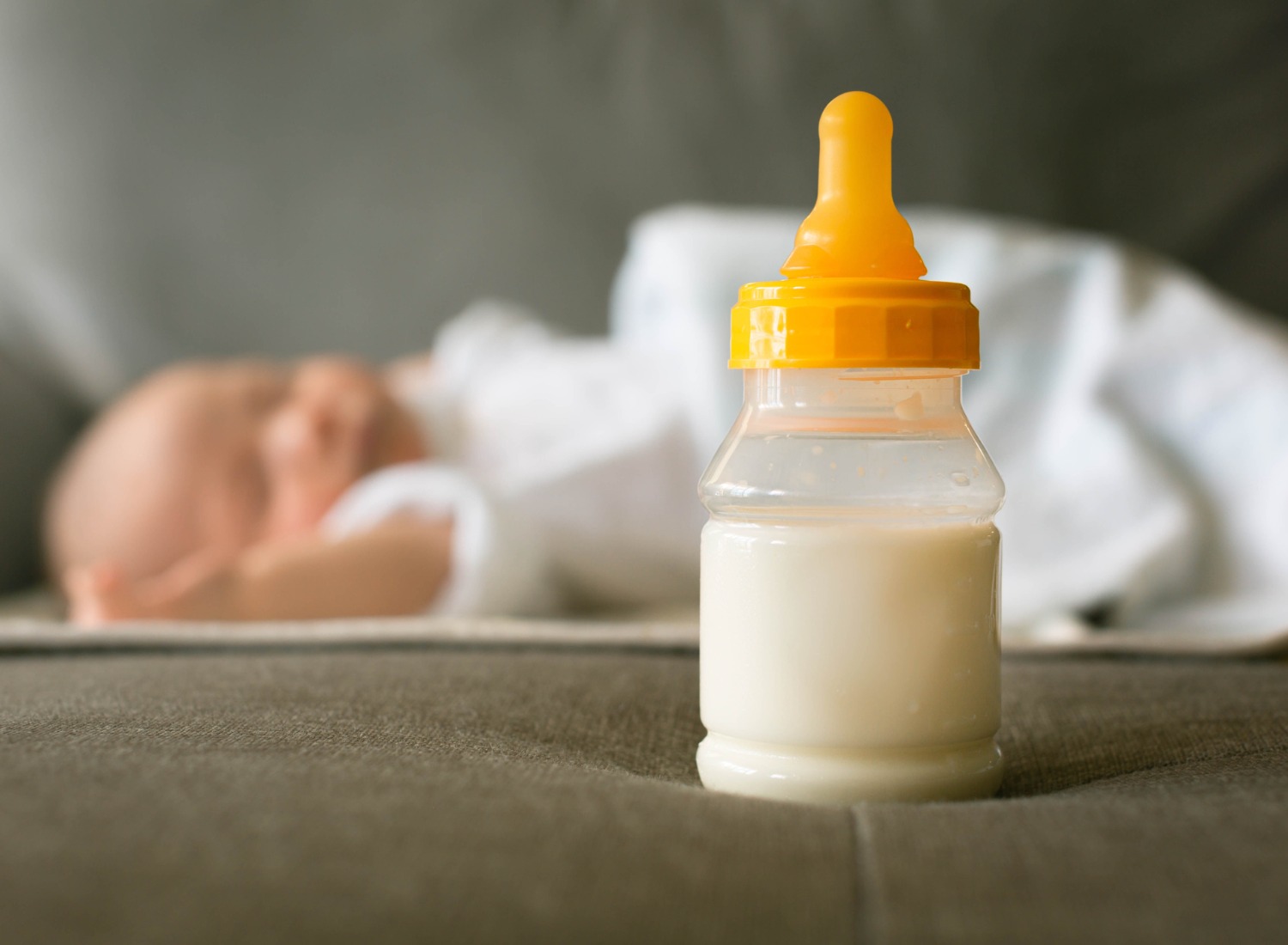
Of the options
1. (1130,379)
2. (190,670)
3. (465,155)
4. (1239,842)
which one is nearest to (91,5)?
(465,155)

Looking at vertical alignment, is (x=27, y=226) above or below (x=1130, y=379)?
above

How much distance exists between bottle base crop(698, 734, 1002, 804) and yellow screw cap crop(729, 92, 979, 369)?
13 centimetres

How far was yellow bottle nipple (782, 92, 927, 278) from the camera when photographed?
404 mm

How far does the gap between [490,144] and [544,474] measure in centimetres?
41

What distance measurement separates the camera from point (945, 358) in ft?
1.31

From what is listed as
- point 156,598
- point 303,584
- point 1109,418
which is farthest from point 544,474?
point 1109,418

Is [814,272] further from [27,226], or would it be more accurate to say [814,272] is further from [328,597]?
[27,226]

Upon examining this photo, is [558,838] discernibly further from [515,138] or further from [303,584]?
[515,138]

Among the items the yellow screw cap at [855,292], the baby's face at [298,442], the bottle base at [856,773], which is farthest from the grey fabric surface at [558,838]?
the baby's face at [298,442]

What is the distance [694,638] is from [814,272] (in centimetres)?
36

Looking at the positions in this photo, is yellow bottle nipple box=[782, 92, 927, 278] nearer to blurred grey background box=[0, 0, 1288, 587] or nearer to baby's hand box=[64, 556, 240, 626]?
baby's hand box=[64, 556, 240, 626]

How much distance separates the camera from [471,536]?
994 millimetres

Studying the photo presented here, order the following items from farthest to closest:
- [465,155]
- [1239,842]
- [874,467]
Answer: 1. [465,155]
2. [874,467]
3. [1239,842]

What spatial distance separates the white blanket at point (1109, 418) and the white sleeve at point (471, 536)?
0.20 meters
